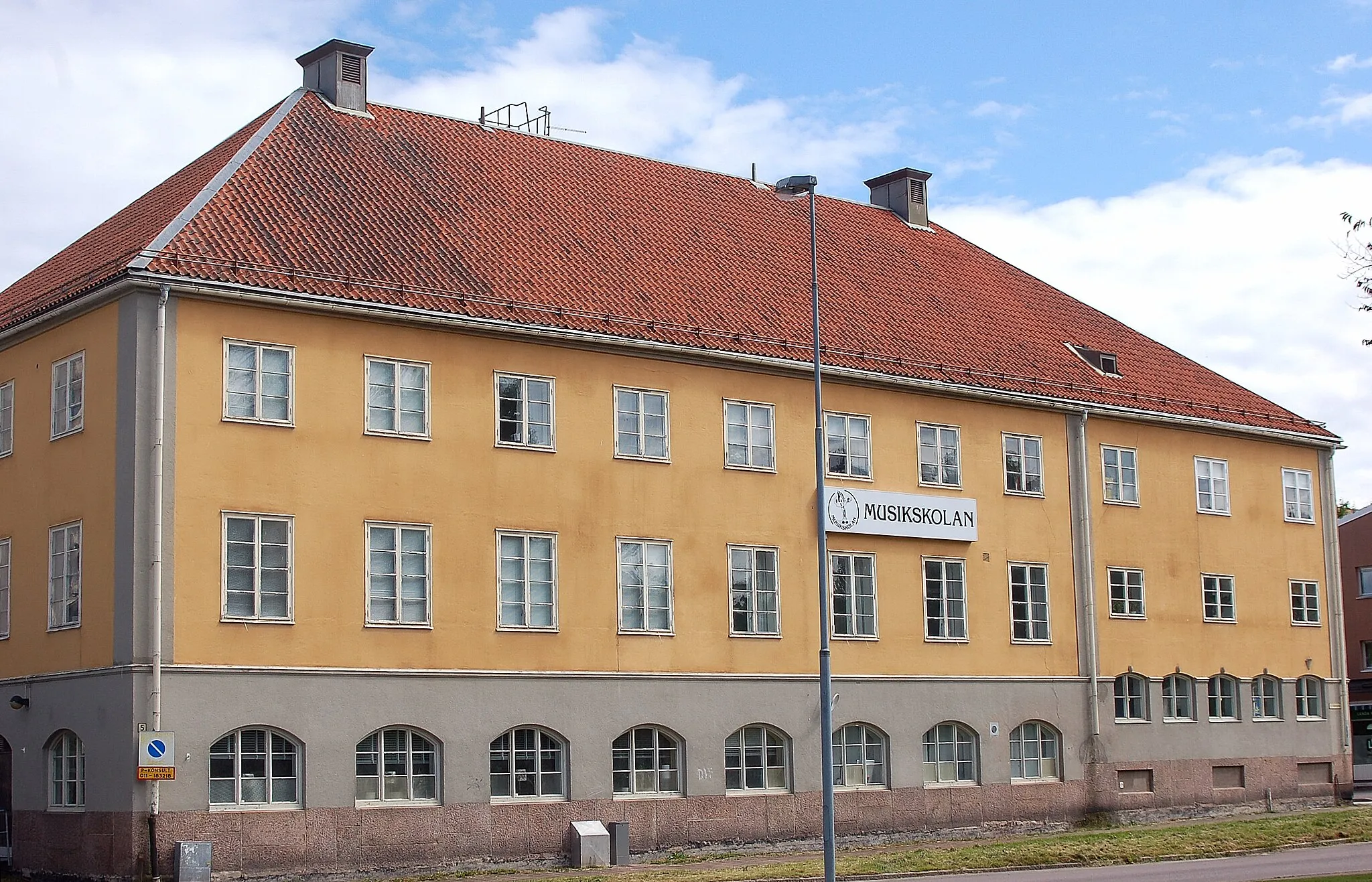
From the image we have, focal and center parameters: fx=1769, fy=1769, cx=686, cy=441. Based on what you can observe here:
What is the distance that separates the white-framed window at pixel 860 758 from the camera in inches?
1443

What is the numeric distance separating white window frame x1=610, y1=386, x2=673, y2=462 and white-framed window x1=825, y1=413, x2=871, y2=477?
12.9 feet

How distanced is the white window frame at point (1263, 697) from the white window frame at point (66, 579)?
29.4 m

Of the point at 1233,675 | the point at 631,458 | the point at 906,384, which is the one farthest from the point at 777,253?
the point at 1233,675

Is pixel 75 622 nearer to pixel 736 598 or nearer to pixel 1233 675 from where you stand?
pixel 736 598

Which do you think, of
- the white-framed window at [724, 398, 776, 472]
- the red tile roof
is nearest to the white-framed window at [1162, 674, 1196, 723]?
→ the red tile roof

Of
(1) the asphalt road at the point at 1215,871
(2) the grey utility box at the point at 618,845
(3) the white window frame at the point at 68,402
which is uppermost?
(3) the white window frame at the point at 68,402

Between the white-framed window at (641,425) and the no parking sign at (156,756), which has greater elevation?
the white-framed window at (641,425)

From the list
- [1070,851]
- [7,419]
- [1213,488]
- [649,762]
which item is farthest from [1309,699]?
[7,419]

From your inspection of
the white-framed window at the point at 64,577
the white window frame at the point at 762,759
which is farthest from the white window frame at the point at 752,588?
the white-framed window at the point at 64,577

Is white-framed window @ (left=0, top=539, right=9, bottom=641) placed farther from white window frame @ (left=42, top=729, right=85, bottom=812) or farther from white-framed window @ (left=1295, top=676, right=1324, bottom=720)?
white-framed window @ (left=1295, top=676, right=1324, bottom=720)

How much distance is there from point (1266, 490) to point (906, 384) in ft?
44.4

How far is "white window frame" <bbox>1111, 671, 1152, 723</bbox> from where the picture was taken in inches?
1663

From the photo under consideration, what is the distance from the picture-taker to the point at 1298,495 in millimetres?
48156

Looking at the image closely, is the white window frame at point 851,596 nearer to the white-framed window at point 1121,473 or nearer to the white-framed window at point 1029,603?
the white-framed window at point 1029,603
